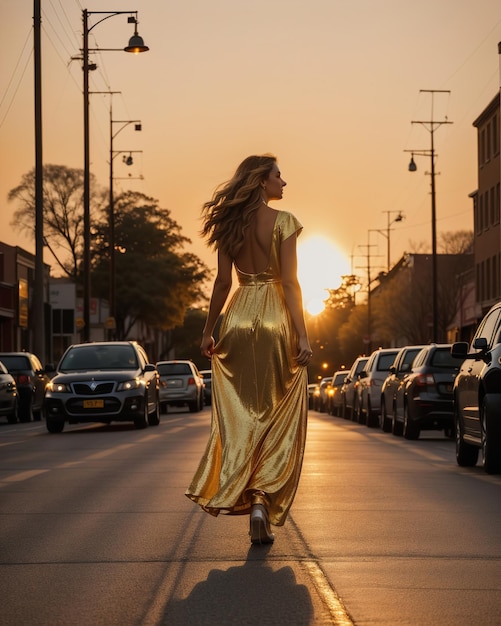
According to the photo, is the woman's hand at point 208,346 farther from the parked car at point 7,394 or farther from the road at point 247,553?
the parked car at point 7,394

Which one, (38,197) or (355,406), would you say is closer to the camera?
(355,406)

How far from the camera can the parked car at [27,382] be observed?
32.9 metres

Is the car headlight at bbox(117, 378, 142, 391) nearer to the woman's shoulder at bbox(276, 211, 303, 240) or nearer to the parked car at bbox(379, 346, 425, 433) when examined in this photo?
the parked car at bbox(379, 346, 425, 433)

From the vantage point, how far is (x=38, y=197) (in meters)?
42.4

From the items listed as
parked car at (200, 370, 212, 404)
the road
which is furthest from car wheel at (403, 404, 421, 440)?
parked car at (200, 370, 212, 404)

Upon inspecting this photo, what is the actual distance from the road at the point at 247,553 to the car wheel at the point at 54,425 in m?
11.0

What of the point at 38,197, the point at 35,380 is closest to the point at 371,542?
the point at 35,380

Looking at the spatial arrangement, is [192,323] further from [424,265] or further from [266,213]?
[266,213]

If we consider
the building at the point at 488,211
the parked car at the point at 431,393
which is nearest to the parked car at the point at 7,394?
the parked car at the point at 431,393

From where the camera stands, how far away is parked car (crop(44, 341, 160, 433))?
25219 mm

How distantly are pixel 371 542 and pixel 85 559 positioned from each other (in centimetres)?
169

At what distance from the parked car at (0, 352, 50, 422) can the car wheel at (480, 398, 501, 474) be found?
20.1 metres

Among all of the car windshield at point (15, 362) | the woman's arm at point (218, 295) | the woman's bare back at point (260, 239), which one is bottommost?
the car windshield at point (15, 362)

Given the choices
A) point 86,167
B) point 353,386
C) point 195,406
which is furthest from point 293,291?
point 86,167
